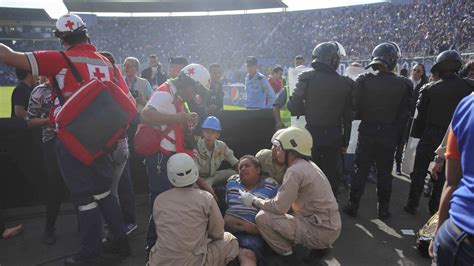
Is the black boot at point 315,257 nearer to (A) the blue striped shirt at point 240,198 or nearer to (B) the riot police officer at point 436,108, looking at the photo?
(A) the blue striped shirt at point 240,198

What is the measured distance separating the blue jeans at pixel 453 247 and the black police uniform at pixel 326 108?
276 cm

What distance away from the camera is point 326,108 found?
13.8ft

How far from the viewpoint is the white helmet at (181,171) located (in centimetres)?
267

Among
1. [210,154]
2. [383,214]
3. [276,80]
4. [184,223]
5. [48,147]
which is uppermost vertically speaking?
[276,80]

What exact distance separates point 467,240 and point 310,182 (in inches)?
66.4

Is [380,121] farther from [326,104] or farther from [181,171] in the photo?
[181,171]

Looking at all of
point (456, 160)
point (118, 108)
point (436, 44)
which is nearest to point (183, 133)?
point (118, 108)

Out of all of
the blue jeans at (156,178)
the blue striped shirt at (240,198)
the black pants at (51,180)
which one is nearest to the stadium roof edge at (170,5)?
the black pants at (51,180)

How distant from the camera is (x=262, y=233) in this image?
10.3ft

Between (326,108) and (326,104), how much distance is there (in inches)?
1.9

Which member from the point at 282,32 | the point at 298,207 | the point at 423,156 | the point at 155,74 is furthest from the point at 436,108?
the point at 282,32

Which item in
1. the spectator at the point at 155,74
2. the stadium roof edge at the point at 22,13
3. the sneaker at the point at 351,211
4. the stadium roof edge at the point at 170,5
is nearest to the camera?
the sneaker at the point at 351,211

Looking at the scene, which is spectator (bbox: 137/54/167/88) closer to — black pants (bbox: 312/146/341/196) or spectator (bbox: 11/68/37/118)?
spectator (bbox: 11/68/37/118)

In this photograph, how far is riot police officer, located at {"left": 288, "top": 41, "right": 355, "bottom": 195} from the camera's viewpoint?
4156 millimetres
